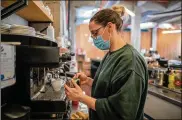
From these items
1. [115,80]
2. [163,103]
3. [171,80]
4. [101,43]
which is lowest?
[163,103]

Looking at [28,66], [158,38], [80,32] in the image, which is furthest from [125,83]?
[158,38]

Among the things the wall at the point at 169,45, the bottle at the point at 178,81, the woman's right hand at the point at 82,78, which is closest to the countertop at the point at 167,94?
the bottle at the point at 178,81

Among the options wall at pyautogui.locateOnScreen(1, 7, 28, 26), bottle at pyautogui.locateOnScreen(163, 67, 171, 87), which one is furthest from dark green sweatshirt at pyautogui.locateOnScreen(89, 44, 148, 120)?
bottle at pyautogui.locateOnScreen(163, 67, 171, 87)

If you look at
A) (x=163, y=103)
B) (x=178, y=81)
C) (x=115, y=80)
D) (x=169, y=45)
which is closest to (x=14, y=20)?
(x=115, y=80)

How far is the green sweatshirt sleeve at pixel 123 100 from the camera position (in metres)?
0.95

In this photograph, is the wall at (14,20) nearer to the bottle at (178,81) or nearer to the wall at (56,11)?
the wall at (56,11)

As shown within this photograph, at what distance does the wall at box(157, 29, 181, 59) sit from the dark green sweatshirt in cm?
995

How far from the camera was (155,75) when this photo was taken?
3.40 m

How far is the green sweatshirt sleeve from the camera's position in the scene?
0.95 metres

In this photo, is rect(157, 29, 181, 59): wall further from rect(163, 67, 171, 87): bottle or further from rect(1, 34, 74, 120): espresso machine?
rect(1, 34, 74, 120): espresso machine

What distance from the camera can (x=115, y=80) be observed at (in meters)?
1.00

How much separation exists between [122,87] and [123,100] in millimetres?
66

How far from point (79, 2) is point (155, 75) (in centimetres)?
285

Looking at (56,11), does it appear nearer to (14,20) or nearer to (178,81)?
(14,20)
